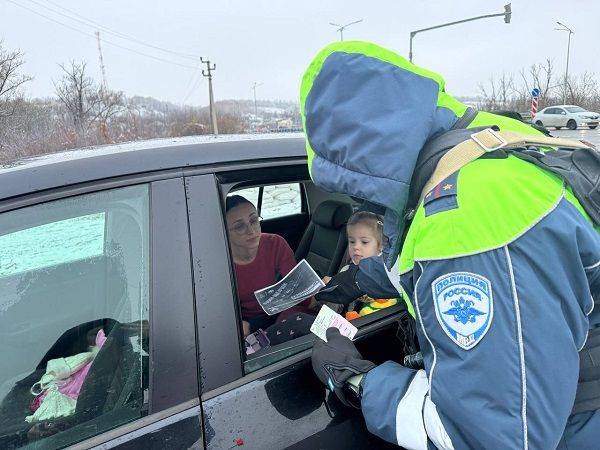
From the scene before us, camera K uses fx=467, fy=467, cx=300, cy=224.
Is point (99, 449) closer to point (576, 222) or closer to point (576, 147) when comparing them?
point (576, 222)

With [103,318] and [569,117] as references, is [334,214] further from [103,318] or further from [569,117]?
[569,117]

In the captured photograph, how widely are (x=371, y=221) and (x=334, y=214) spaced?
0.45 metres

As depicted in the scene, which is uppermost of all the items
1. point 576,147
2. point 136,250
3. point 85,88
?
point 85,88

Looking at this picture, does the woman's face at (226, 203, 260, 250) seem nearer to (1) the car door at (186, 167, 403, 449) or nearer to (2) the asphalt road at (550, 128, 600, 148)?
(1) the car door at (186, 167, 403, 449)

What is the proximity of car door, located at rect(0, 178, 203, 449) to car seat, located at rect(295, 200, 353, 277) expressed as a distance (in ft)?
4.95

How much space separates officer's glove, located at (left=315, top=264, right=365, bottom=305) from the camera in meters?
1.83

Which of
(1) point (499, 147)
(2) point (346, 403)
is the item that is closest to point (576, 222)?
(1) point (499, 147)

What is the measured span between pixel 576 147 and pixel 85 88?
2420 cm

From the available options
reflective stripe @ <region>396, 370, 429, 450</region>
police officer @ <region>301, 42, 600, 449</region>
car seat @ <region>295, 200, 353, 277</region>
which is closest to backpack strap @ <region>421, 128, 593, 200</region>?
police officer @ <region>301, 42, 600, 449</region>

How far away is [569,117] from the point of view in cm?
2473

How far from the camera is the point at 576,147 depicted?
3.64 feet

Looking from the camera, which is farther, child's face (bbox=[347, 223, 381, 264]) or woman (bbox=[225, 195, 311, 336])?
child's face (bbox=[347, 223, 381, 264])

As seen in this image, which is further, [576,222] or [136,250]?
[136,250]

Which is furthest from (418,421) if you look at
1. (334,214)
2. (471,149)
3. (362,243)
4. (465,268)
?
(334,214)
